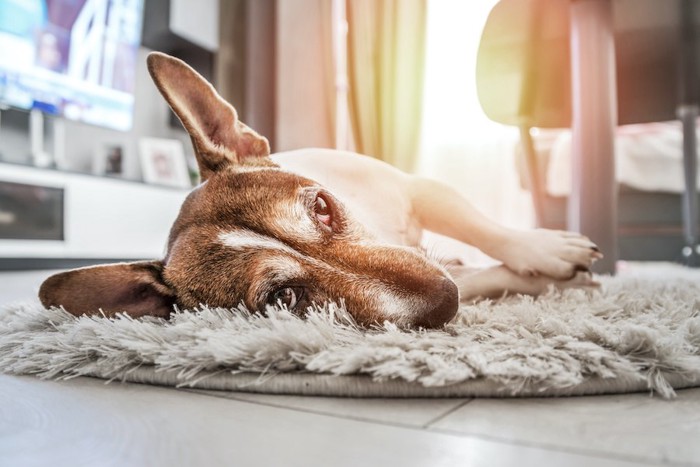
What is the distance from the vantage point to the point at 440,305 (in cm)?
89

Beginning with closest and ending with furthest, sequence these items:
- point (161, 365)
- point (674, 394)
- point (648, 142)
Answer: point (674, 394) → point (161, 365) → point (648, 142)

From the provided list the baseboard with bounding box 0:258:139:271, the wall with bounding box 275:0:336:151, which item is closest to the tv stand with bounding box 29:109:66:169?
the baseboard with bounding box 0:258:139:271

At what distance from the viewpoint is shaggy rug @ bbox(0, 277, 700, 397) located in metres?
0.69

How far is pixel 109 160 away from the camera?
438 cm

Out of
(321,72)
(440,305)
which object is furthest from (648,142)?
(440,305)

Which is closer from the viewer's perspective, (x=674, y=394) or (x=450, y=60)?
(x=674, y=394)

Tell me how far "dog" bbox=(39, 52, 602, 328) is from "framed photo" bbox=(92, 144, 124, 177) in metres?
3.44

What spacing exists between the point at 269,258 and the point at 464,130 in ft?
11.8

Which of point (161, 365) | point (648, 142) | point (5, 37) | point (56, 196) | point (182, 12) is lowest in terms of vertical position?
point (161, 365)

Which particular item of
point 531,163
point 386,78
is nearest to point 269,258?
point 531,163

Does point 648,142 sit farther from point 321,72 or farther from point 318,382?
point 318,382

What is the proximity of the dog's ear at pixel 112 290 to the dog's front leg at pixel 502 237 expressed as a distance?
68cm

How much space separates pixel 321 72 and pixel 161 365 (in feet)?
12.4

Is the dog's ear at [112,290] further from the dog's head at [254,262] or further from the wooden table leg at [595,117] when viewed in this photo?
the wooden table leg at [595,117]
